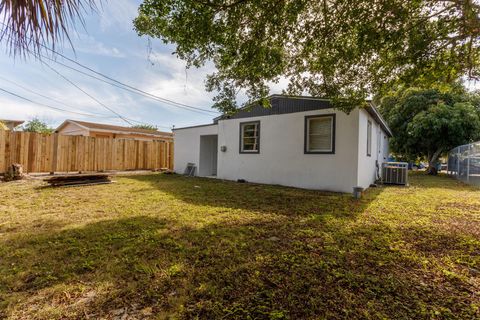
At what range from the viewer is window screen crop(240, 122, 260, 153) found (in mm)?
9641

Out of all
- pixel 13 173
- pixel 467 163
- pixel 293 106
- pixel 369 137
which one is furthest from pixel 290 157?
pixel 13 173

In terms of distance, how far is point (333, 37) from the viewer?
16.1ft

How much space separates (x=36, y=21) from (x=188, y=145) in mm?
11729

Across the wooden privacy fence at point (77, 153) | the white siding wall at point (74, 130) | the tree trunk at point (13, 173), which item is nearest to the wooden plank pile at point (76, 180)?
the tree trunk at point (13, 173)

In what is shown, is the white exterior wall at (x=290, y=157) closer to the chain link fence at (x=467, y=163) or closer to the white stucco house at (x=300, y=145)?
the white stucco house at (x=300, y=145)

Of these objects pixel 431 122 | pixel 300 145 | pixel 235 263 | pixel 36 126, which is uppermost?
pixel 36 126

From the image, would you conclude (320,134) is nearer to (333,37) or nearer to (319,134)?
(319,134)

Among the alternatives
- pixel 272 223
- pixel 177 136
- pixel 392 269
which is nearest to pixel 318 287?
pixel 392 269

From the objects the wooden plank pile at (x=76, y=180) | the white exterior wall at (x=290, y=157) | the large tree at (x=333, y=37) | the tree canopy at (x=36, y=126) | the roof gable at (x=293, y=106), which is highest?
the tree canopy at (x=36, y=126)

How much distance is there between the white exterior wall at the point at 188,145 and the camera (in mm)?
12086

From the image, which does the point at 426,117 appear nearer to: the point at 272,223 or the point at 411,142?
the point at 411,142

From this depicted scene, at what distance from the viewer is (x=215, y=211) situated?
490 centimetres

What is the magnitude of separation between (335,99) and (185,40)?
4040mm

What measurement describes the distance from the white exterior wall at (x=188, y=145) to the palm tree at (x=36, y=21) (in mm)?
10336
